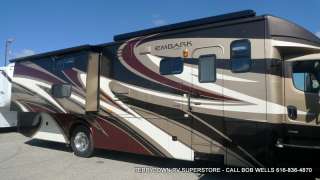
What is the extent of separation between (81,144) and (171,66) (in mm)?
4341

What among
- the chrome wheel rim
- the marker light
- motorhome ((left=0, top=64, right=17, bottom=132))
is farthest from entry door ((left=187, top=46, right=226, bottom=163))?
motorhome ((left=0, top=64, right=17, bottom=132))

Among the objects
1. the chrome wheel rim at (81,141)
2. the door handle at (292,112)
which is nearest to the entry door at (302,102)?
the door handle at (292,112)

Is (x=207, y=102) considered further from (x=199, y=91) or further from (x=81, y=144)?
(x=81, y=144)

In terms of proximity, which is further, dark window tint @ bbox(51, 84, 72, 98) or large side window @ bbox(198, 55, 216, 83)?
dark window tint @ bbox(51, 84, 72, 98)

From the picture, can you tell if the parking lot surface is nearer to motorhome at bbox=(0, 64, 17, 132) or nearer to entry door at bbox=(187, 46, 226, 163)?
entry door at bbox=(187, 46, 226, 163)

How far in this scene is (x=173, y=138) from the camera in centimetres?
1001

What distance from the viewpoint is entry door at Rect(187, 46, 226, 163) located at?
9133 mm


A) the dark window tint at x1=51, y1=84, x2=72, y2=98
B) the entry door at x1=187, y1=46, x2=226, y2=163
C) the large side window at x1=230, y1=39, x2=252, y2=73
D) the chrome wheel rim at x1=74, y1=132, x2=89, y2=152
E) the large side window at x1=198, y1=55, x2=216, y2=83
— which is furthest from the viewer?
the dark window tint at x1=51, y1=84, x2=72, y2=98

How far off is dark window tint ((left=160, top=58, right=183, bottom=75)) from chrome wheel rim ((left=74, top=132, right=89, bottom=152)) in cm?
373

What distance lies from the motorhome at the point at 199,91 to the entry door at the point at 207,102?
22mm

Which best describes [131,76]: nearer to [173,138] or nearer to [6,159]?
[173,138]

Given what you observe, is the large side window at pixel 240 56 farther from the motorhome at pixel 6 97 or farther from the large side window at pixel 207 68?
the motorhome at pixel 6 97

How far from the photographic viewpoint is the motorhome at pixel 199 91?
8.36m


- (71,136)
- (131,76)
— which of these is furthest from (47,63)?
(131,76)
